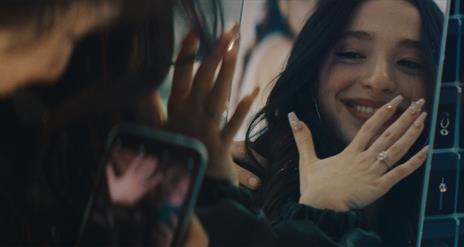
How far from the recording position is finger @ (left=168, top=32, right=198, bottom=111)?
1675 mm

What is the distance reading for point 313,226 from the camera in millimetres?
1722

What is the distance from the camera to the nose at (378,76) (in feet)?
5.56

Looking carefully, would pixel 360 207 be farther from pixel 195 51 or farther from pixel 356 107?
pixel 195 51

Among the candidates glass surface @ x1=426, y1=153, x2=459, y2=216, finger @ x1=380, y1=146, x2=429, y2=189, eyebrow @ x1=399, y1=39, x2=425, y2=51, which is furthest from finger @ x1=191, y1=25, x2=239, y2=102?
glass surface @ x1=426, y1=153, x2=459, y2=216

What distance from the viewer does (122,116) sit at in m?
1.68

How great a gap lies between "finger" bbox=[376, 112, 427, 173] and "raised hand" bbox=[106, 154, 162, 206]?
65 cm

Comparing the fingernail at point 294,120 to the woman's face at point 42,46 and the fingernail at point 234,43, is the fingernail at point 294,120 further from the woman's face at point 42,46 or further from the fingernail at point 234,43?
the woman's face at point 42,46

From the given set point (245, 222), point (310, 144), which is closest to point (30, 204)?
point (245, 222)

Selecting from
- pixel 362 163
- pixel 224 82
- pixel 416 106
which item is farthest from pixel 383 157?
pixel 224 82

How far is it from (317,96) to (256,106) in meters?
0.17

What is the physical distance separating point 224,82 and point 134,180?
1.19 feet

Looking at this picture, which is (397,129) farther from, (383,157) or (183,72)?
(183,72)

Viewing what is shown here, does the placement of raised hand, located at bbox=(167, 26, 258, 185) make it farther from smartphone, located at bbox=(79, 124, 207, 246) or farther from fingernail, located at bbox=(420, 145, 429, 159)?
fingernail, located at bbox=(420, 145, 429, 159)

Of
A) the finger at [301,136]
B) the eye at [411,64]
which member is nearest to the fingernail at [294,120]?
the finger at [301,136]
